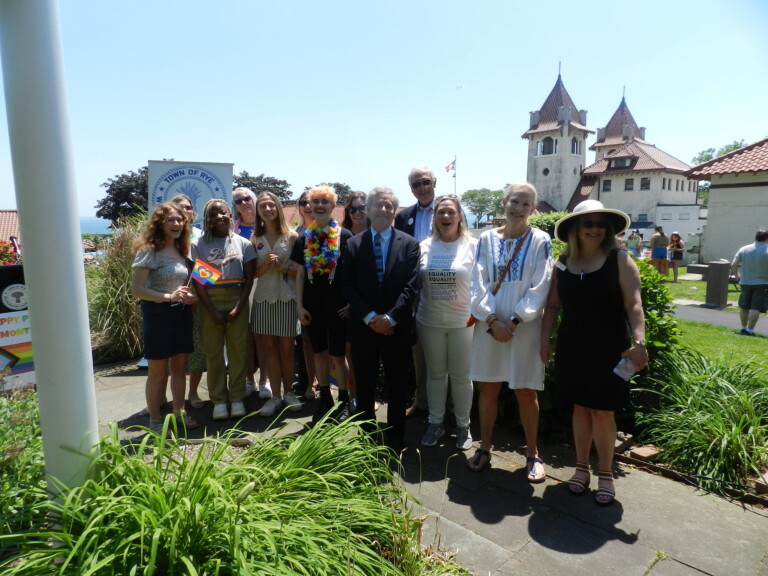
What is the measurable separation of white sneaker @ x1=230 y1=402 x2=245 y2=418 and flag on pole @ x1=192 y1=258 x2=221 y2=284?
3.84ft

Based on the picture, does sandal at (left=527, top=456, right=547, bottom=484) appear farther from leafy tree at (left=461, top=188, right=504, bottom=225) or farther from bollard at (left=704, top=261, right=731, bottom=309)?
leafy tree at (left=461, top=188, right=504, bottom=225)

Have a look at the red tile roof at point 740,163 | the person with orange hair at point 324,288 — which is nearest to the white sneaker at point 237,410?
the person with orange hair at point 324,288

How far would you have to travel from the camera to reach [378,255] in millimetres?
3932

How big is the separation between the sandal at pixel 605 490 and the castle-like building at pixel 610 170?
1986 inches

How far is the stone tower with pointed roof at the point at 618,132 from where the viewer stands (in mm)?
60250

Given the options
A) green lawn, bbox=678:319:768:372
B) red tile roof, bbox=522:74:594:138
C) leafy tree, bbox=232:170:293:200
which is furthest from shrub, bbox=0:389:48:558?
red tile roof, bbox=522:74:594:138

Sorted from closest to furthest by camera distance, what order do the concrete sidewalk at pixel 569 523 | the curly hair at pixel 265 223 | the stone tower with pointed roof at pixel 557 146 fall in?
the concrete sidewalk at pixel 569 523 < the curly hair at pixel 265 223 < the stone tower with pointed roof at pixel 557 146

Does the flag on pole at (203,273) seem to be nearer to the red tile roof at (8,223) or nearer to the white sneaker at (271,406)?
the white sneaker at (271,406)

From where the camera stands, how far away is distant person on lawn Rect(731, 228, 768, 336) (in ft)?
28.2

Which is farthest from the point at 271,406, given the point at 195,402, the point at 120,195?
the point at 120,195

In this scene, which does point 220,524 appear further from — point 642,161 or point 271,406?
point 642,161

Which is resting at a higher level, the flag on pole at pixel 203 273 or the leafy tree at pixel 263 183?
the leafy tree at pixel 263 183

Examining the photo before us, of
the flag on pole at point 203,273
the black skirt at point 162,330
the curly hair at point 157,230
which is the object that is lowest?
the black skirt at point 162,330

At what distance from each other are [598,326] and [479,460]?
4.21 ft
